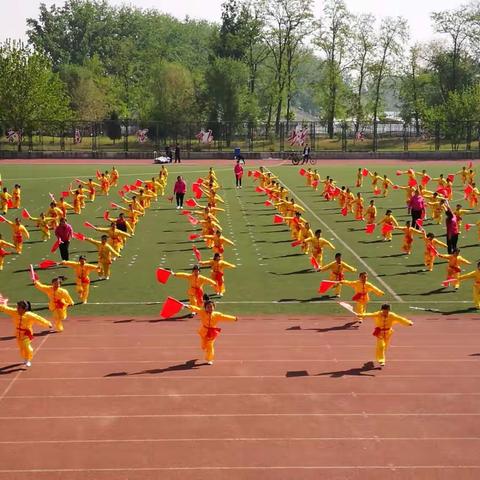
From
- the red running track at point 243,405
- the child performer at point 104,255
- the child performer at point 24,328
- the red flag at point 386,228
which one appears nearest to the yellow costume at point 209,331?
the red running track at point 243,405

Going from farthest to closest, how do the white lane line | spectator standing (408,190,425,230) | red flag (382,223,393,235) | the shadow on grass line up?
spectator standing (408,190,425,230), red flag (382,223,393,235), the white lane line, the shadow on grass

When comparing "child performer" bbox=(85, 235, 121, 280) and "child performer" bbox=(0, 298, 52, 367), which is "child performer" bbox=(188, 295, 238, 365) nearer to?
"child performer" bbox=(0, 298, 52, 367)

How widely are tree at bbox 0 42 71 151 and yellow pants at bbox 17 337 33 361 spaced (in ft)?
198

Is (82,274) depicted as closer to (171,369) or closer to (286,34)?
(171,369)

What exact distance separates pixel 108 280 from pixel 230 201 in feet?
58.0

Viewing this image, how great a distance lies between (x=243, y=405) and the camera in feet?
39.3

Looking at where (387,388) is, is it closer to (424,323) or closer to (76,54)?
(424,323)

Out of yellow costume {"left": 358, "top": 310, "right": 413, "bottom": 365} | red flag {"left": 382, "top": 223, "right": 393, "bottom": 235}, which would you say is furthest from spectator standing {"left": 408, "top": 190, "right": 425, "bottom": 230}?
yellow costume {"left": 358, "top": 310, "right": 413, "bottom": 365}

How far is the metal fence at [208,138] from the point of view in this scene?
72.2 metres

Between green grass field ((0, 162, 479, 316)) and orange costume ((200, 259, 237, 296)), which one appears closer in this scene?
orange costume ((200, 259, 237, 296))

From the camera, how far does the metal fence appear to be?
72.2 m

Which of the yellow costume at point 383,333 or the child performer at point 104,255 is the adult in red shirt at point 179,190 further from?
the yellow costume at point 383,333

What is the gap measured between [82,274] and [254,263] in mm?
6634

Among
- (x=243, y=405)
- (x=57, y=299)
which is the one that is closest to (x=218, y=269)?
(x=57, y=299)
